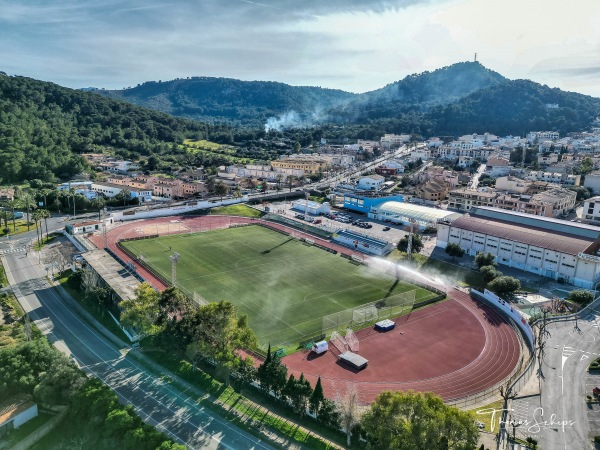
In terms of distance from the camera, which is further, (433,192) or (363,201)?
(433,192)

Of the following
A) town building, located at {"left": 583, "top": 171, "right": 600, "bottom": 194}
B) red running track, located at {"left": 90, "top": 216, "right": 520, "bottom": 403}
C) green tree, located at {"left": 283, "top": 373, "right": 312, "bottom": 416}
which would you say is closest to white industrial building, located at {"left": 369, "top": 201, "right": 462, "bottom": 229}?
red running track, located at {"left": 90, "top": 216, "right": 520, "bottom": 403}

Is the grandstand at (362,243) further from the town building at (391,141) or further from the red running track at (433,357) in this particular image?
the town building at (391,141)

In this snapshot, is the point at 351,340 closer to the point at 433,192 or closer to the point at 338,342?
the point at 338,342

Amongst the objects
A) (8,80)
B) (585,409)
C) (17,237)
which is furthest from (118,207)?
(8,80)

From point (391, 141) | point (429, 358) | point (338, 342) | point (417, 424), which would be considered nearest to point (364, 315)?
point (338, 342)

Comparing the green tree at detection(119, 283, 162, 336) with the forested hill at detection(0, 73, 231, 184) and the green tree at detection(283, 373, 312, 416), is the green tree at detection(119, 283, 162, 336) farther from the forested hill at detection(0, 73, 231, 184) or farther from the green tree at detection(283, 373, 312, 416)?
the forested hill at detection(0, 73, 231, 184)

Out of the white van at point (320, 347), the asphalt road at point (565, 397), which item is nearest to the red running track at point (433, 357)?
the white van at point (320, 347)

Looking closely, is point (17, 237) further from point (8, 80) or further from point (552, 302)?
point (8, 80)
